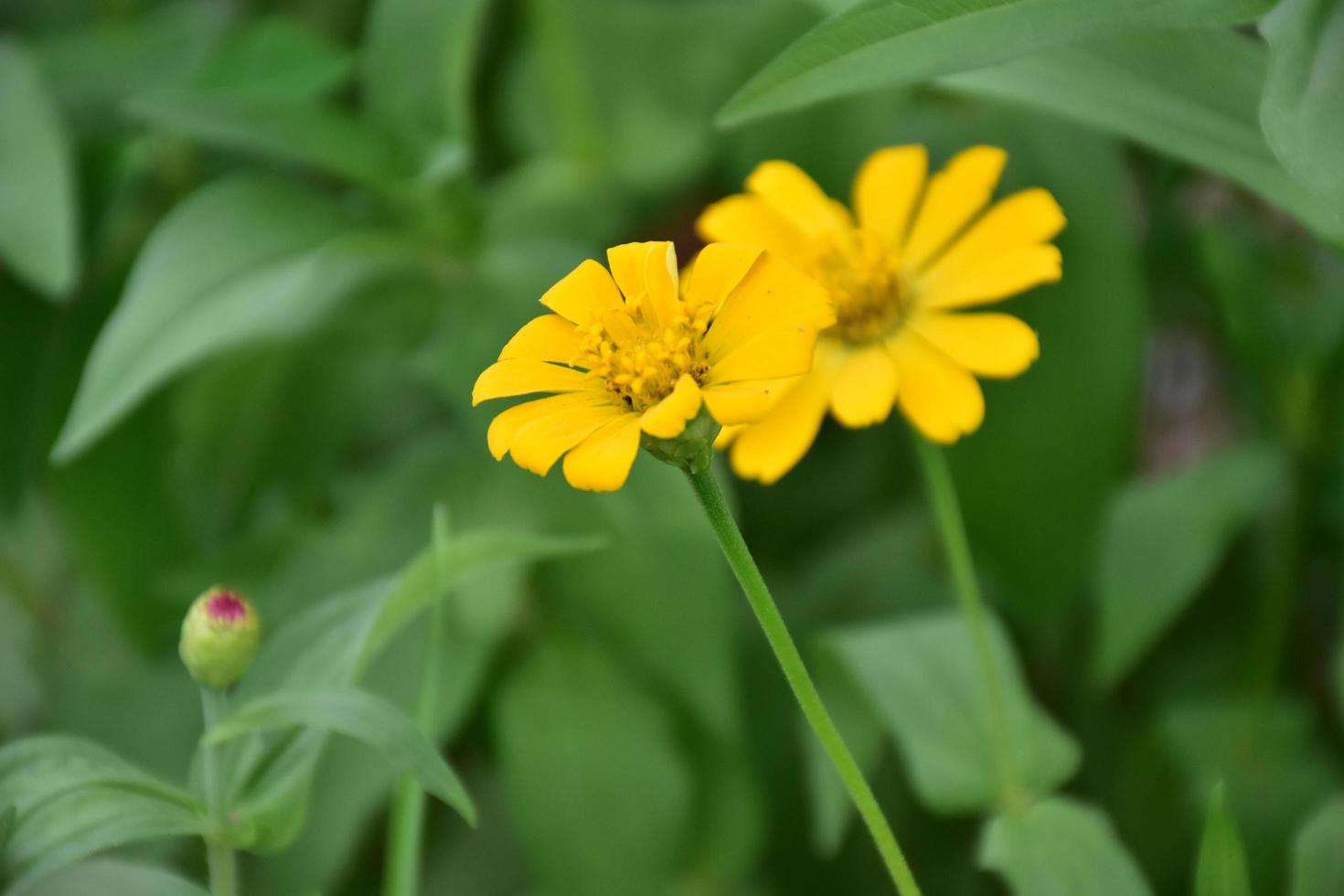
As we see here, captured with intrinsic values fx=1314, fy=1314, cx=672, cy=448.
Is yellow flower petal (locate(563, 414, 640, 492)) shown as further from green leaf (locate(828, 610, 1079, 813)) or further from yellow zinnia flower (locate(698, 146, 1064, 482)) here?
green leaf (locate(828, 610, 1079, 813))

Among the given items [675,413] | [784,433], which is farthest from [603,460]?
[784,433]

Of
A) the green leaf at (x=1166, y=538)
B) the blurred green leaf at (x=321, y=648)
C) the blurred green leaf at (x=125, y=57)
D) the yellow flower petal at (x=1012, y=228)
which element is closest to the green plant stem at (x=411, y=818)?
the blurred green leaf at (x=321, y=648)

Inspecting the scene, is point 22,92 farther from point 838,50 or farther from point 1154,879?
point 1154,879

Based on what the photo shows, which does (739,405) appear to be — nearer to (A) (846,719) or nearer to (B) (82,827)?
(B) (82,827)

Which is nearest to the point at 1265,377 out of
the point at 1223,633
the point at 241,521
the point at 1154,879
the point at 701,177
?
the point at 1223,633

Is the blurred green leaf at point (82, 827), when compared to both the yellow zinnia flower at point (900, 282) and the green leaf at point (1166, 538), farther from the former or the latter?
the green leaf at point (1166, 538)

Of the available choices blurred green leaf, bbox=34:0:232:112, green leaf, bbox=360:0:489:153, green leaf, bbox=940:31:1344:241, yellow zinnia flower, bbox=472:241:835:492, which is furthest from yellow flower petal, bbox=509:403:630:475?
blurred green leaf, bbox=34:0:232:112
